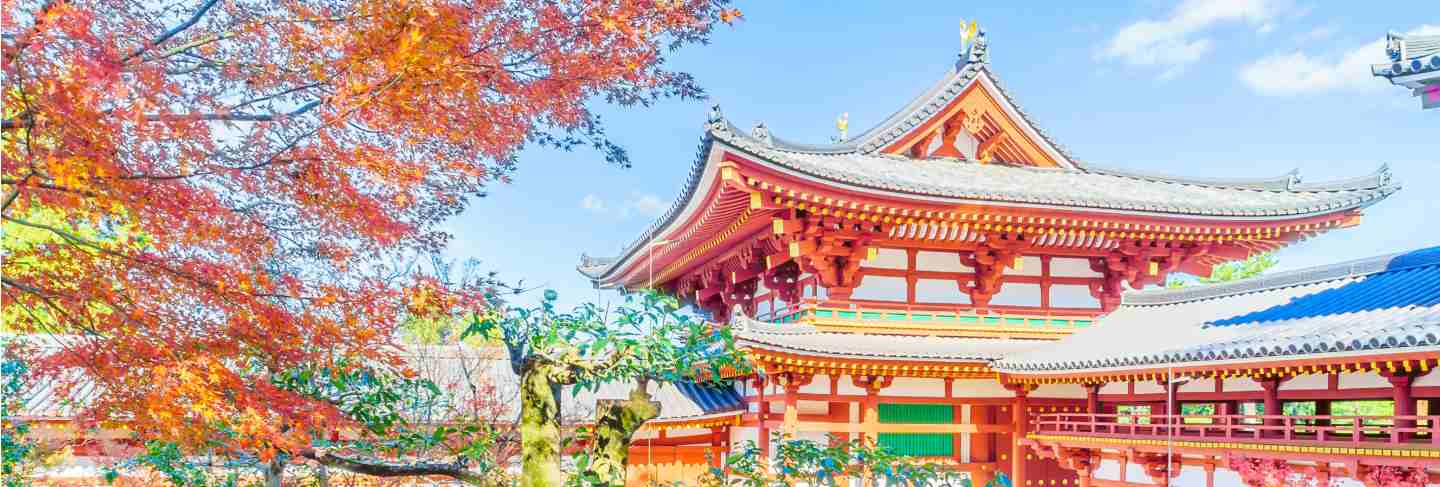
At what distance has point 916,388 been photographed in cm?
1258

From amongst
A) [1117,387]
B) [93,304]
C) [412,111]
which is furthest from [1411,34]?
[93,304]

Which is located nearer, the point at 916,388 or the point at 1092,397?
the point at 1092,397

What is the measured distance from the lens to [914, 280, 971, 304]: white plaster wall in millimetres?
12727

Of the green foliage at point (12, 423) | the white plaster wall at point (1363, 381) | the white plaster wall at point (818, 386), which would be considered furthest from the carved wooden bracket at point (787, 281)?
the green foliage at point (12, 423)

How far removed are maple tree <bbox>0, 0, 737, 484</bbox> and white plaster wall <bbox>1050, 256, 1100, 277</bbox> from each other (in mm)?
8818

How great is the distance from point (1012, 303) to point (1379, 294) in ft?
13.1

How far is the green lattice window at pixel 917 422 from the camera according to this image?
12477 millimetres

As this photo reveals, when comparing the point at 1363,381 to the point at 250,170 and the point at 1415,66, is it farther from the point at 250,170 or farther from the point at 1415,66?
the point at 250,170

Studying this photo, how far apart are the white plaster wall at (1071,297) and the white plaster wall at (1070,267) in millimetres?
154

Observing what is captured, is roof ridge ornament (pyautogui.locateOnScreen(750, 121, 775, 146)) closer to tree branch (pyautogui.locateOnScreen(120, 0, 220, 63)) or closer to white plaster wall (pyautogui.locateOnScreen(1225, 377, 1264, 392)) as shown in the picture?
white plaster wall (pyautogui.locateOnScreen(1225, 377, 1264, 392))

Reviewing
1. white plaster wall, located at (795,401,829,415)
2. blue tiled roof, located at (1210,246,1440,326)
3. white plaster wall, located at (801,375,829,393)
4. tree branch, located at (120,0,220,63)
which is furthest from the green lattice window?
tree branch, located at (120,0,220,63)

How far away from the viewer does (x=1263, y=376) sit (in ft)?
31.6

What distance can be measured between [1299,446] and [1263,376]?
763 mm

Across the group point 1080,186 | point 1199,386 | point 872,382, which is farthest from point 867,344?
point 1080,186
